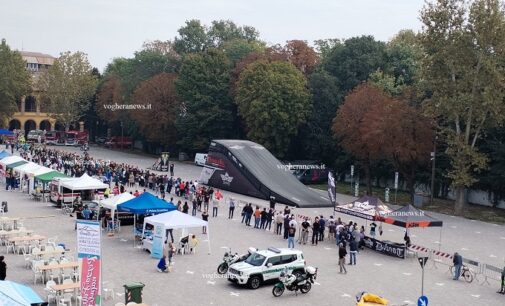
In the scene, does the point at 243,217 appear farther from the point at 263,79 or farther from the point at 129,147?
the point at 129,147

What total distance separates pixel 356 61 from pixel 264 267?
134 feet

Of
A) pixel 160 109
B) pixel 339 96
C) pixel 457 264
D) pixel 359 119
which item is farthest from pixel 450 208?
pixel 160 109

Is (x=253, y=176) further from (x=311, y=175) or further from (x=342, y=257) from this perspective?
(x=342, y=257)

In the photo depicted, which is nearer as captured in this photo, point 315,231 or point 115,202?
point 315,231

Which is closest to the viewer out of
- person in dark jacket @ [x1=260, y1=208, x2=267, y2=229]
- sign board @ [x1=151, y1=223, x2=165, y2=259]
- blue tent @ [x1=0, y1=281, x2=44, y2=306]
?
blue tent @ [x1=0, y1=281, x2=44, y2=306]

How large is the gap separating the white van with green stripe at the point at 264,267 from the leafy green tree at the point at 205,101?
45.5 meters

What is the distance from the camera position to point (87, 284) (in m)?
16.1

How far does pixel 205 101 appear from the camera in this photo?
2618 inches

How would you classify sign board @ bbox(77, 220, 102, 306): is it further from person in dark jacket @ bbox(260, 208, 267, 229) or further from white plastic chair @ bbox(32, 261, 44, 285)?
person in dark jacket @ bbox(260, 208, 267, 229)

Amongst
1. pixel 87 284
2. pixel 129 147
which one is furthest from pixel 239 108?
pixel 87 284

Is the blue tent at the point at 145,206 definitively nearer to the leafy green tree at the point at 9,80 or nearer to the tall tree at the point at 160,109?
the tall tree at the point at 160,109

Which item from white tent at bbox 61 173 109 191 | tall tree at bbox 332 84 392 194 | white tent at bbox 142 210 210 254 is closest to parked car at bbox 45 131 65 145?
tall tree at bbox 332 84 392 194

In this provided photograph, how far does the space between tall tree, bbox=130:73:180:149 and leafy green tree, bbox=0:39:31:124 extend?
2461 cm

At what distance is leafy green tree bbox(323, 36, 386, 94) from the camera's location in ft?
192
